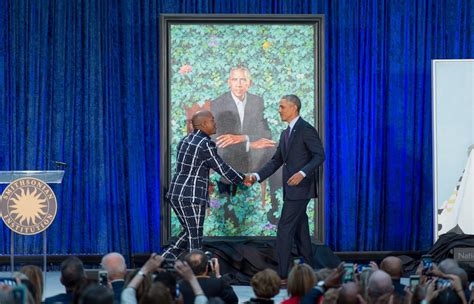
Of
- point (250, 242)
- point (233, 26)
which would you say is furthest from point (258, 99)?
point (250, 242)

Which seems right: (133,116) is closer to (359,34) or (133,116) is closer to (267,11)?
(267,11)

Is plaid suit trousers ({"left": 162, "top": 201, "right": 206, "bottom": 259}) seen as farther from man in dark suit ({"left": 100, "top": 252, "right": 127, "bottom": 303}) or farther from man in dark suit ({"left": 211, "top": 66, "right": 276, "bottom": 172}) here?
man in dark suit ({"left": 100, "top": 252, "right": 127, "bottom": 303})

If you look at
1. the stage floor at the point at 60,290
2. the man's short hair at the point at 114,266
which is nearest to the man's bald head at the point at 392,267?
the man's short hair at the point at 114,266

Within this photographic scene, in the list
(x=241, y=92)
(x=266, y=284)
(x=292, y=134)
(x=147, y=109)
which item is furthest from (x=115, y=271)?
(x=147, y=109)

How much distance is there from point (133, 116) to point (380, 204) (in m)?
2.74

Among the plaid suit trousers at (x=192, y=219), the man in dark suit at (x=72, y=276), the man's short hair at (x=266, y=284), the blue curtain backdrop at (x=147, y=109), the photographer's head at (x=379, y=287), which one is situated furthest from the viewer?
the blue curtain backdrop at (x=147, y=109)

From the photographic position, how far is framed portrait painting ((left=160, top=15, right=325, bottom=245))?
10.2 meters

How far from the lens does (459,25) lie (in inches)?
426

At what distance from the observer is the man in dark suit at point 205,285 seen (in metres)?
5.60

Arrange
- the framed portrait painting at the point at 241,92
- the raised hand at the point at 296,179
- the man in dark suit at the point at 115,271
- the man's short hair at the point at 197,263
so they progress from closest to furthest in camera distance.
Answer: the man in dark suit at the point at 115,271
the man's short hair at the point at 197,263
the raised hand at the point at 296,179
the framed portrait painting at the point at 241,92

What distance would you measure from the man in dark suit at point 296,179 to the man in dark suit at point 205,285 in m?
2.96

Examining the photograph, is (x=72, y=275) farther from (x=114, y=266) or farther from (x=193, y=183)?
(x=193, y=183)

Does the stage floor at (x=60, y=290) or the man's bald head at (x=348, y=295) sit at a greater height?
the man's bald head at (x=348, y=295)

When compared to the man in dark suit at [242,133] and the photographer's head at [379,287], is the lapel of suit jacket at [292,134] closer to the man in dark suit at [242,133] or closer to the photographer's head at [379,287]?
the man in dark suit at [242,133]
